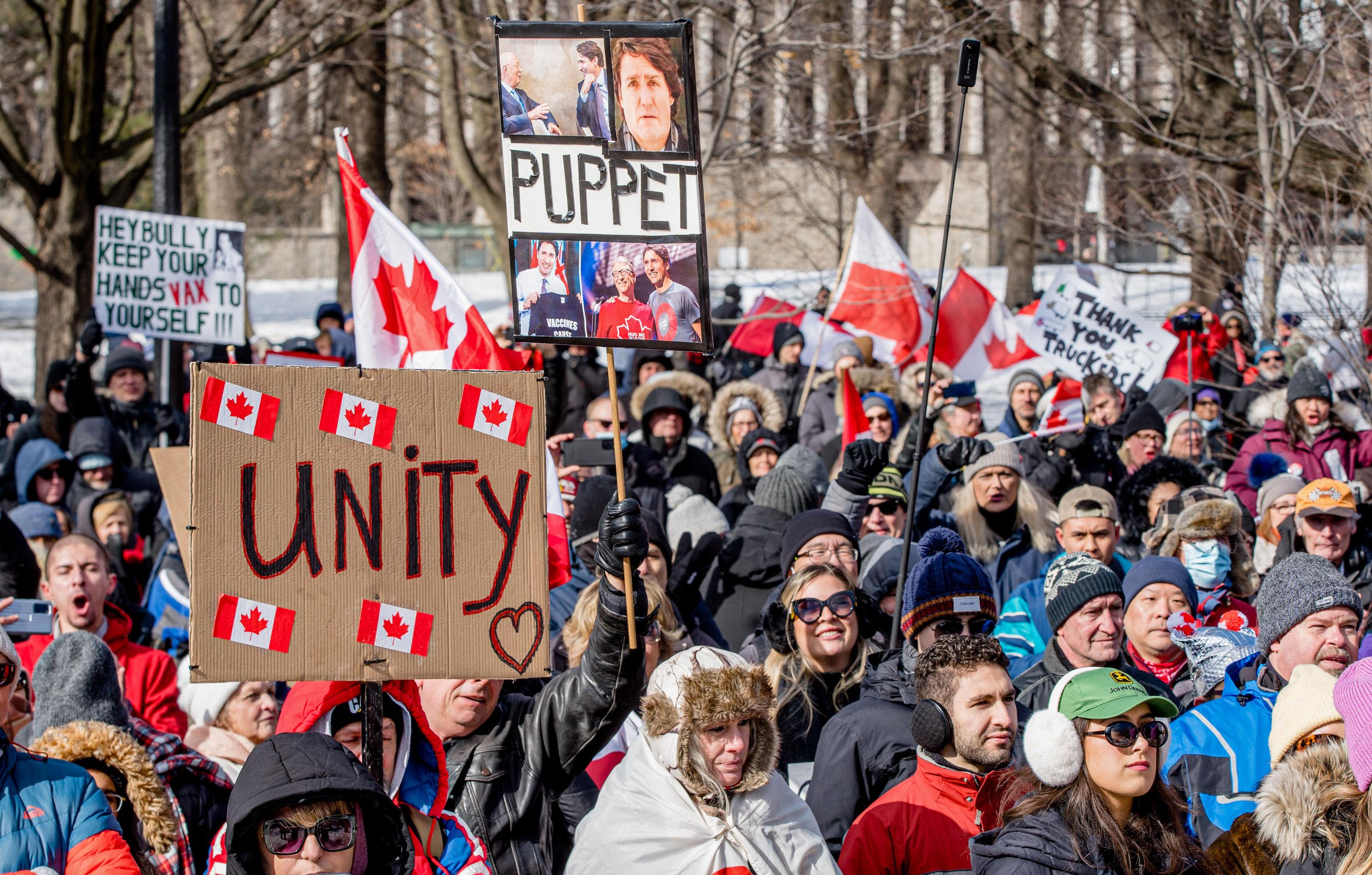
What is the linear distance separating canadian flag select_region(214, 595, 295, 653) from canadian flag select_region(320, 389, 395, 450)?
0.45m

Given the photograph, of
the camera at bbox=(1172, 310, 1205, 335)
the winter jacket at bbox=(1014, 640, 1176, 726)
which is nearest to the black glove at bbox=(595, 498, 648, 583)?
the winter jacket at bbox=(1014, 640, 1176, 726)

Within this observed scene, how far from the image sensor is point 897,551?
5.89 metres

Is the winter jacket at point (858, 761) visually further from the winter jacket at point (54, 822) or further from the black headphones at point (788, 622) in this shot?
the winter jacket at point (54, 822)

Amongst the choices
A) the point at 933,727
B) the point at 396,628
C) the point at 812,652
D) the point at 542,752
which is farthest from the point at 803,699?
the point at 396,628

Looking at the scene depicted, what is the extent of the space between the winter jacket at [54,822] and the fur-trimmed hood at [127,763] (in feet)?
1.20

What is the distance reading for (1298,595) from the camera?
14.6 feet

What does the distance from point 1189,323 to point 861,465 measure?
14.0 ft

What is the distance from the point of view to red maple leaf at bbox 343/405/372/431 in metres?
3.65

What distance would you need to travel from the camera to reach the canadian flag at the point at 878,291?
1020 cm

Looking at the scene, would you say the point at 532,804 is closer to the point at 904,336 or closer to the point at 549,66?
the point at 549,66

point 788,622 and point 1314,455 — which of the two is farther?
point 1314,455

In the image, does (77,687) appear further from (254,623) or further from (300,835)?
(300,835)

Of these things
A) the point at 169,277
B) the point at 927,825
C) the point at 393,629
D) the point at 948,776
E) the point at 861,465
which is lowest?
the point at 927,825

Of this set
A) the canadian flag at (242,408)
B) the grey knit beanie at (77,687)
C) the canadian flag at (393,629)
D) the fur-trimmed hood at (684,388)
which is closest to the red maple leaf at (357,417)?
the canadian flag at (242,408)
